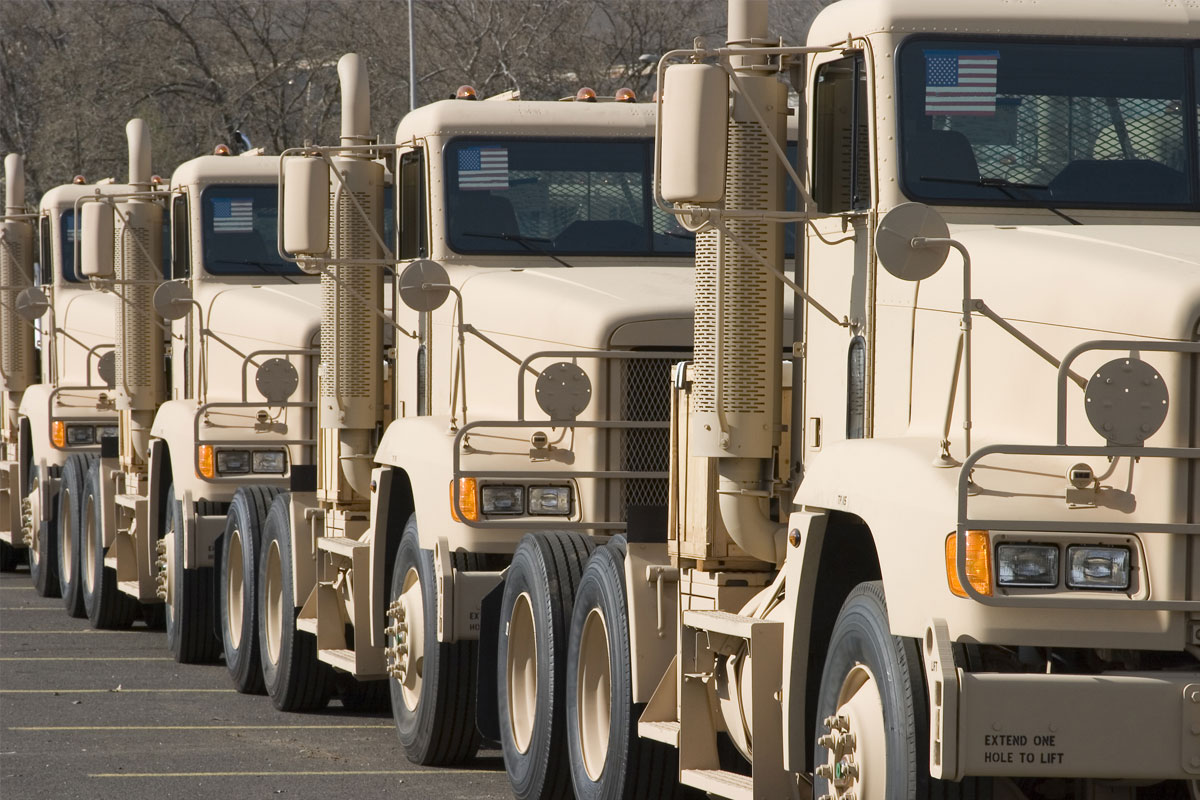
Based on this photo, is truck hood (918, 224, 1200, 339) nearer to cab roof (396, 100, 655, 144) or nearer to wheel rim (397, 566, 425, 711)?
wheel rim (397, 566, 425, 711)

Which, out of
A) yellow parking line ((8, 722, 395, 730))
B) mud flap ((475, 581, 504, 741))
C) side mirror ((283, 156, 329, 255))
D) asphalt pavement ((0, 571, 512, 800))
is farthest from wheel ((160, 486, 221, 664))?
mud flap ((475, 581, 504, 741))

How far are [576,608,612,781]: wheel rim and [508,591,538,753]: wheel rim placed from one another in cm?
59

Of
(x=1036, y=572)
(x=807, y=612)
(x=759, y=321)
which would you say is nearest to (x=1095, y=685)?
(x=1036, y=572)

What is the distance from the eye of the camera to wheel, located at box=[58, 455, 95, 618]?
637 inches

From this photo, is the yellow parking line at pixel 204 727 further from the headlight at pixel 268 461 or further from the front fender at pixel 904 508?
the front fender at pixel 904 508

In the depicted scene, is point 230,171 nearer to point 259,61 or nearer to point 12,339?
point 12,339

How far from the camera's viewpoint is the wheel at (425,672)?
31.0 ft

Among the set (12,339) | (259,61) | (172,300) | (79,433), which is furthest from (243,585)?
(259,61)

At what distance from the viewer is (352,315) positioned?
444 inches

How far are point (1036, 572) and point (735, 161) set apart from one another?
236 centimetres

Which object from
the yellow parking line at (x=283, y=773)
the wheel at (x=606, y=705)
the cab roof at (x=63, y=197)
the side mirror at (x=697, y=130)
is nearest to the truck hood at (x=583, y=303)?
the wheel at (x=606, y=705)

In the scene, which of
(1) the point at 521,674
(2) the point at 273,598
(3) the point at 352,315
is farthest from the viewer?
(2) the point at 273,598

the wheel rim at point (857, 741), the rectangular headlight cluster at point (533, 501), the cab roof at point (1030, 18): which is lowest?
the wheel rim at point (857, 741)

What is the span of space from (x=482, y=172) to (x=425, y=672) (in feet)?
7.88
